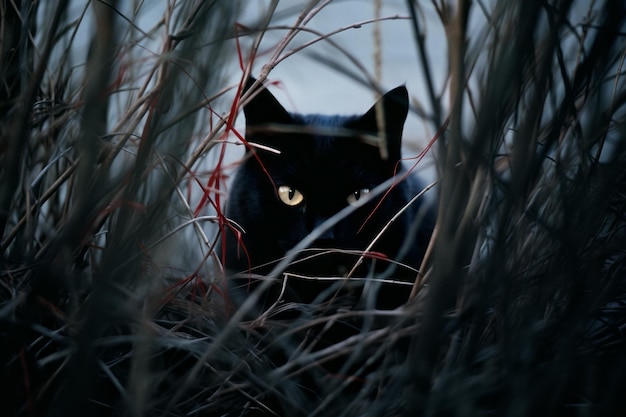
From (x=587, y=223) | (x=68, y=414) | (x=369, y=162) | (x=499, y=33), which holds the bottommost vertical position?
(x=68, y=414)

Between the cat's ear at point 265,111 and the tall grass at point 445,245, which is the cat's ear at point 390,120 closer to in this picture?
the cat's ear at point 265,111

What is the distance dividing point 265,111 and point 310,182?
0.54ft

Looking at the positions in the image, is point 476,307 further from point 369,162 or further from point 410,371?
point 369,162

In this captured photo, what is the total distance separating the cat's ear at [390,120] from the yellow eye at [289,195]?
177mm

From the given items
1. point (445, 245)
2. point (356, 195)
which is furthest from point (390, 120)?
point (445, 245)

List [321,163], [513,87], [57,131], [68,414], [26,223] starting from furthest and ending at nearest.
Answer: [321,163]
[57,131]
[26,223]
[513,87]
[68,414]

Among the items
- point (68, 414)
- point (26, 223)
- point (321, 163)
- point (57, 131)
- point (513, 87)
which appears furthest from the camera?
point (321, 163)

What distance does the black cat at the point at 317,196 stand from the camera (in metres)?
0.97

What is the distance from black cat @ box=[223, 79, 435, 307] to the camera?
38.2 inches

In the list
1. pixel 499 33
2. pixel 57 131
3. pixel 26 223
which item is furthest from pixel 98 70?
pixel 57 131

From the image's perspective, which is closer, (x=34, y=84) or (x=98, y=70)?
(x=98, y=70)

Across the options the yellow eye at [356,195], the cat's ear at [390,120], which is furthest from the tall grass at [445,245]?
the yellow eye at [356,195]

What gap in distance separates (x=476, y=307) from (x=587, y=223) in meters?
0.11

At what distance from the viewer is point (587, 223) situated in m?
0.33
